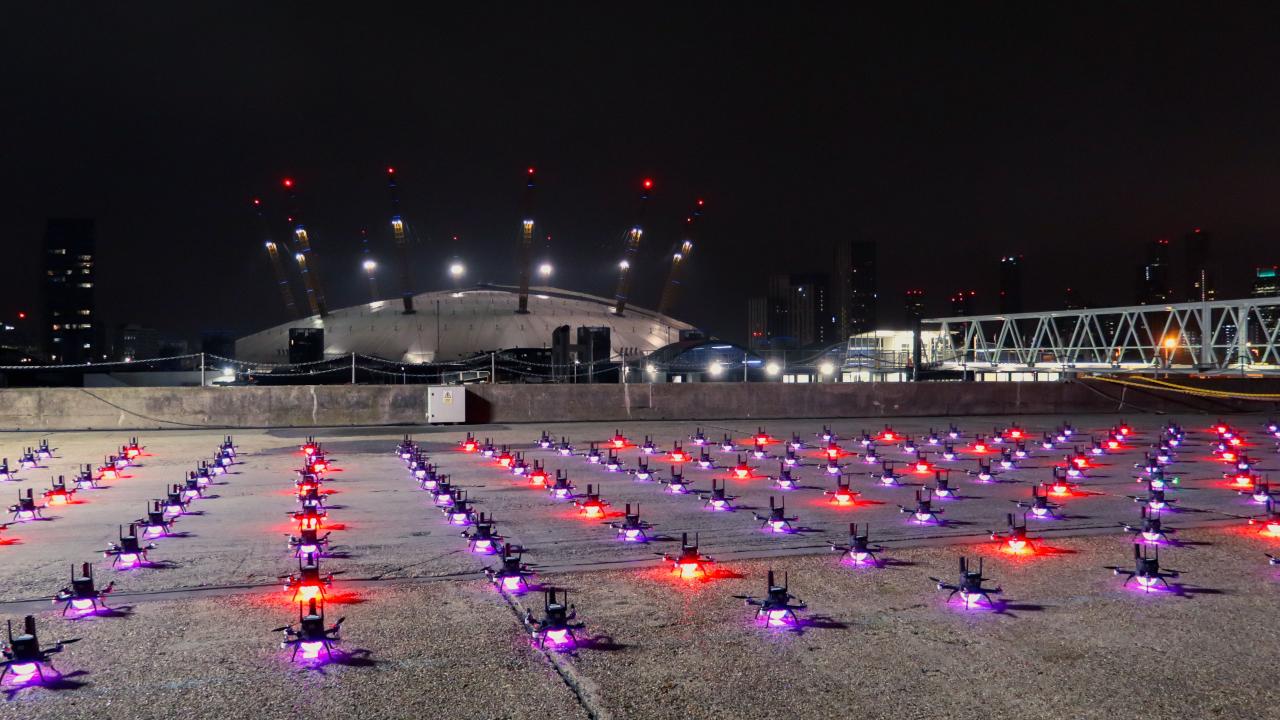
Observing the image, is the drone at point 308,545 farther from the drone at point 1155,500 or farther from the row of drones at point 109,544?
the drone at point 1155,500

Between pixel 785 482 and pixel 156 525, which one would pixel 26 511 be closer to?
pixel 156 525

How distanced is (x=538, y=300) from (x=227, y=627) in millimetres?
90100

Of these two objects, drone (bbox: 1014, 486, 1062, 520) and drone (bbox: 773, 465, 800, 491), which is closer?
drone (bbox: 1014, 486, 1062, 520)

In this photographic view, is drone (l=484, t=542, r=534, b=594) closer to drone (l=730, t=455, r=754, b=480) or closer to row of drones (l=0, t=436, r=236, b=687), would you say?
row of drones (l=0, t=436, r=236, b=687)

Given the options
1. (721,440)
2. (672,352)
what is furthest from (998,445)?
(672,352)

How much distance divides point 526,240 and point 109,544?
88472 mm

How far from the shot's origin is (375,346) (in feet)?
271

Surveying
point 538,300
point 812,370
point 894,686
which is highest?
point 538,300

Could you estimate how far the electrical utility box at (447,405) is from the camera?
26.8 metres

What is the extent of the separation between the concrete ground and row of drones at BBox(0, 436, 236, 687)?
0.17 m

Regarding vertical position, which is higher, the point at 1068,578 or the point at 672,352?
the point at 672,352

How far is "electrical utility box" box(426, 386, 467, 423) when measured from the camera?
26.8 m

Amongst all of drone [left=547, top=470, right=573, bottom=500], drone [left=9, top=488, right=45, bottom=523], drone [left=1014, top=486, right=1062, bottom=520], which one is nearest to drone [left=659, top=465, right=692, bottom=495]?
drone [left=547, top=470, right=573, bottom=500]

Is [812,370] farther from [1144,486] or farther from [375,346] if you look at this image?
[375,346]
